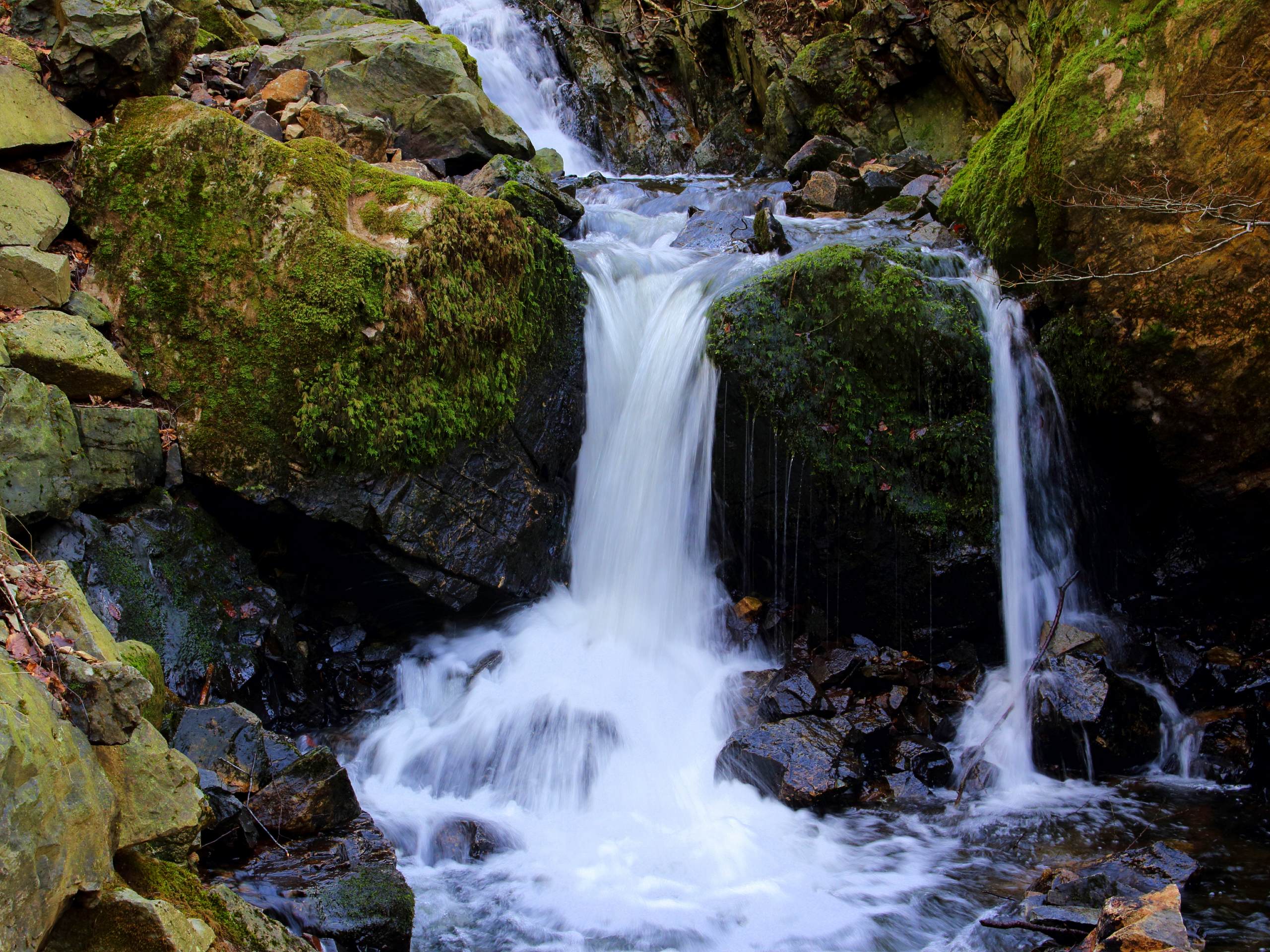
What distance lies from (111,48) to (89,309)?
1.94 metres

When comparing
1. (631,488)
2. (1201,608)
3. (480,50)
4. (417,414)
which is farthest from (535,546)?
(480,50)

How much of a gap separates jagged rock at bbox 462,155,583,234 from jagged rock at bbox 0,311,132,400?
409 centimetres

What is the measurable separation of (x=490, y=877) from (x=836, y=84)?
45.0ft

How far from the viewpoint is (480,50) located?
16656mm

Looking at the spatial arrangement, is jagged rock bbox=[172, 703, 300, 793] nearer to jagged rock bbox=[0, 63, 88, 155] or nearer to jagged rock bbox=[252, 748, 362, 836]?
jagged rock bbox=[252, 748, 362, 836]

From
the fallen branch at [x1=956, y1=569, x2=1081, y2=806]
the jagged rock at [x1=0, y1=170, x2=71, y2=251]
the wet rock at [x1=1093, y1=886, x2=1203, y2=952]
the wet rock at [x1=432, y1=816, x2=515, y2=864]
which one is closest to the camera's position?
the wet rock at [x1=1093, y1=886, x2=1203, y2=952]

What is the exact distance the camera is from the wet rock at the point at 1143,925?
3.26 m

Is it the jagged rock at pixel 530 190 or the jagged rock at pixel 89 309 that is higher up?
the jagged rock at pixel 530 190

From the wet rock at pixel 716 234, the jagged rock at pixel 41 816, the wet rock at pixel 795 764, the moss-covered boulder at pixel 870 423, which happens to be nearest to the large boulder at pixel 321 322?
the moss-covered boulder at pixel 870 423

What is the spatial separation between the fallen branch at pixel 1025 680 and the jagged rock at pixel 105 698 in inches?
198

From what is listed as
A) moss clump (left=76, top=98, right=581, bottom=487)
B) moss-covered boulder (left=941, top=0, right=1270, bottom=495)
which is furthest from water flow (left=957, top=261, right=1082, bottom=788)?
moss clump (left=76, top=98, right=581, bottom=487)

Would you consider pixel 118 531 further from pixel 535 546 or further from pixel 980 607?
pixel 980 607

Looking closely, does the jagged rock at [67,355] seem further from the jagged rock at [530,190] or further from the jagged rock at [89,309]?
the jagged rock at [530,190]

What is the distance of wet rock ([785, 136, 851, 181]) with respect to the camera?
12.0 m
